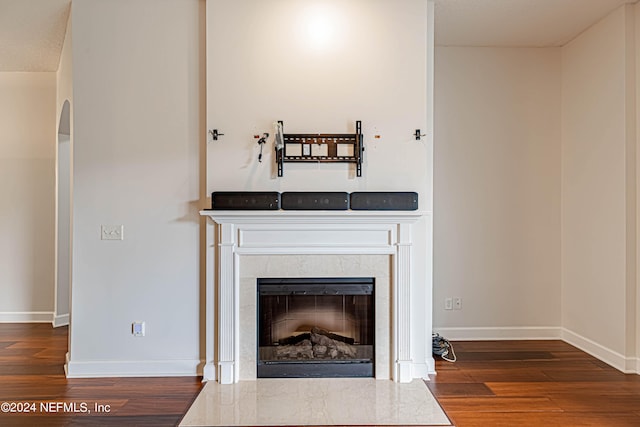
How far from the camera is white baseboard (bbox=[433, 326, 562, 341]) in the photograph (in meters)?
4.15

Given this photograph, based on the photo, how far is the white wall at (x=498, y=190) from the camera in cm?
417

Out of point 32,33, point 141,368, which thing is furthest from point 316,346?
point 32,33

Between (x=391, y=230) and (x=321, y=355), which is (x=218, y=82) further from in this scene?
(x=321, y=355)

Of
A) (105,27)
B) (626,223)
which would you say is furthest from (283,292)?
(626,223)

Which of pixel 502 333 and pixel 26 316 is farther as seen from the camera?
pixel 26 316

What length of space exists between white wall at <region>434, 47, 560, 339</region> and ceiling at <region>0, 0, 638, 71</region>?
23 centimetres

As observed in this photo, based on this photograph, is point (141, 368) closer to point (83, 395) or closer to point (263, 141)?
point (83, 395)

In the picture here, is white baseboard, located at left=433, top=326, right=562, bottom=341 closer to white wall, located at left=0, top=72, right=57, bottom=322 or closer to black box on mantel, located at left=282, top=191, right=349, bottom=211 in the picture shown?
black box on mantel, located at left=282, top=191, right=349, bottom=211

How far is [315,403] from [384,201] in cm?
138

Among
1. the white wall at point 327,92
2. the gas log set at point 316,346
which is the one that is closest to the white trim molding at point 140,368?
the gas log set at point 316,346

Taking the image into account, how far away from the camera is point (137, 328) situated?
325 cm

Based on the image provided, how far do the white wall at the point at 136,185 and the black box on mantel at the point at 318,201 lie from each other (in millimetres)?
749

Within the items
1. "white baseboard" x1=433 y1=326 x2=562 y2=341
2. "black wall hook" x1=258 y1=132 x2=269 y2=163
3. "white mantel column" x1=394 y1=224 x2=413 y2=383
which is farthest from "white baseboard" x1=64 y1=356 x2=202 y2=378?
"white baseboard" x1=433 y1=326 x2=562 y2=341

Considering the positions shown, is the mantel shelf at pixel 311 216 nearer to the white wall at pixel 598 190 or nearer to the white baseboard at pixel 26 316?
the white wall at pixel 598 190
